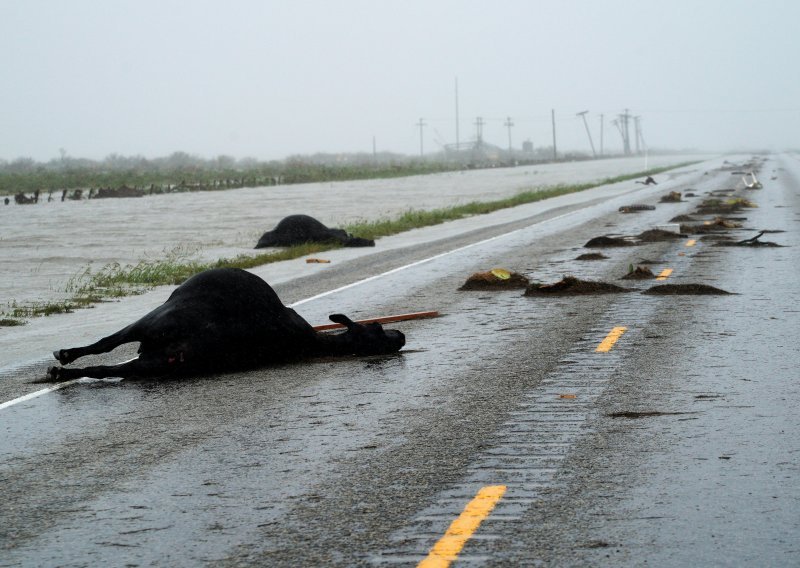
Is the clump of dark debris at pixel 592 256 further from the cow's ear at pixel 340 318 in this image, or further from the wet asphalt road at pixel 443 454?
the cow's ear at pixel 340 318

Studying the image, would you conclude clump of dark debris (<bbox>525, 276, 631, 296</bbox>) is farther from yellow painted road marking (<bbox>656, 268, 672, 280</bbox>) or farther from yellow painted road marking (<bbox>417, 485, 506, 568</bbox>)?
yellow painted road marking (<bbox>417, 485, 506, 568</bbox>)

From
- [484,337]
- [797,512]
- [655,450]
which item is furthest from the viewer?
[484,337]

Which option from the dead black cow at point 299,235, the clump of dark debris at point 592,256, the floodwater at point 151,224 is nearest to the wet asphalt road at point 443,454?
the clump of dark debris at point 592,256

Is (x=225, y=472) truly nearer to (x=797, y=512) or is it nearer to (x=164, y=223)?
(x=797, y=512)

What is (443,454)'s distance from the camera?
7031mm

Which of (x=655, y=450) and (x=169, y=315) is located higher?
(x=169, y=315)

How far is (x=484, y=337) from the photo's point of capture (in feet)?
39.1

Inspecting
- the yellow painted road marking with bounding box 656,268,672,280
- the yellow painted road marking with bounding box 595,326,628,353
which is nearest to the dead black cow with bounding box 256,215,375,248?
the yellow painted road marking with bounding box 656,268,672,280

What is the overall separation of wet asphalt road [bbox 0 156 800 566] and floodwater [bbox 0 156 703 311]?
979 centimetres

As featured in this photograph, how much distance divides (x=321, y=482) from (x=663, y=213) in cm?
2832

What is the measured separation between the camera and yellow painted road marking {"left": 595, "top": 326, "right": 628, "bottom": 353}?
1084 cm

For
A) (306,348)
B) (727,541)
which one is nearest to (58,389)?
(306,348)

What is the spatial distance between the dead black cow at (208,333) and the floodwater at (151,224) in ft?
28.7

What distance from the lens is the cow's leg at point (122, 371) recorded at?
31.5 ft
